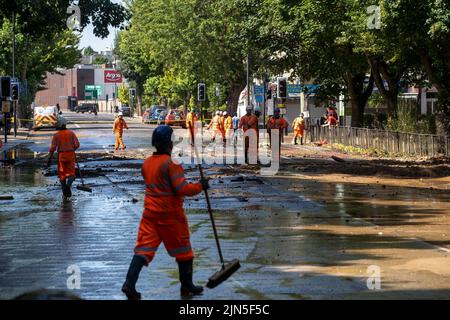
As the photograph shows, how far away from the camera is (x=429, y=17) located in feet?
96.3

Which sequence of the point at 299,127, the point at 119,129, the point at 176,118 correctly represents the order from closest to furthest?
the point at 119,129
the point at 299,127
the point at 176,118

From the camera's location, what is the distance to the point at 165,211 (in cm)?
932

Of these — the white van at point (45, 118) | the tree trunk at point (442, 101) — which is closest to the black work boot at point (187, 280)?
the tree trunk at point (442, 101)

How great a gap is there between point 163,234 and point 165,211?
23cm

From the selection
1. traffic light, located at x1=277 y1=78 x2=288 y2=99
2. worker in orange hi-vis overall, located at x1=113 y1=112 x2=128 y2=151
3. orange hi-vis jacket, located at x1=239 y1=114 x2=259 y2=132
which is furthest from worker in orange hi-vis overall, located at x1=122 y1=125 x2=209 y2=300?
traffic light, located at x1=277 y1=78 x2=288 y2=99

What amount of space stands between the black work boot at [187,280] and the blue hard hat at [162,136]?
1.18m

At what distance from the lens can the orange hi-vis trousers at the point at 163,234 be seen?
9320 mm

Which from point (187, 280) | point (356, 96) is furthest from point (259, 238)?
point (356, 96)

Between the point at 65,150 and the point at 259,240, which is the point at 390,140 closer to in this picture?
the point at 65,150
